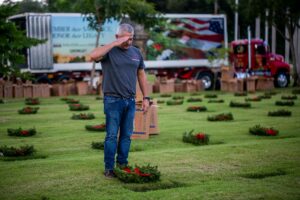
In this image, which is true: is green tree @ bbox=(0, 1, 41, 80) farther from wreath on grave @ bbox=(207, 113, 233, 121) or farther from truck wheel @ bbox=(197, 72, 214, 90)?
truck wheel @ bbox=(197, 72, 214, 90)

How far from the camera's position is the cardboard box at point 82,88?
3250 cm

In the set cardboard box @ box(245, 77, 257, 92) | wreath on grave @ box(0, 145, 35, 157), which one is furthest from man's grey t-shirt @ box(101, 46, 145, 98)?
cardboard box @ box(245, 77, 257, 92)

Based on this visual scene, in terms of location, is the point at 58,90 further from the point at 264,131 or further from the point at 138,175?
the point at 138,175

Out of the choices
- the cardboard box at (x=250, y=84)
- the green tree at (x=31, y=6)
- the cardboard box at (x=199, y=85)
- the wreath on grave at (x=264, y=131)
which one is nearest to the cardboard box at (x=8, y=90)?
the cardboard box at (x=199, y=85)

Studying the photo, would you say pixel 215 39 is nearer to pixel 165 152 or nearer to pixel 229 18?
pixel 229 18

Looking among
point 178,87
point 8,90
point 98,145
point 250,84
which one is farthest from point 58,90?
point 98,145

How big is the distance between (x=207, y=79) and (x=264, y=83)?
444 centimetres

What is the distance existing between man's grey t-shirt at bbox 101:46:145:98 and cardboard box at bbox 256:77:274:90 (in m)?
27.7

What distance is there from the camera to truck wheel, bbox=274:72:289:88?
37.7m

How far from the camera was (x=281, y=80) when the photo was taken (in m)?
37.8

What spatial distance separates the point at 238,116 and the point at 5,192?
11.5 m

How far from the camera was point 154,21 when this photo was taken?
115ft

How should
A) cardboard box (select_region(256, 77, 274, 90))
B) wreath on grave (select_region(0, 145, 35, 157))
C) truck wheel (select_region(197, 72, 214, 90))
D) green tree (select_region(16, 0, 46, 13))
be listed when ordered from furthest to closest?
1. green tree (select_region(16, 0, 46, 13))
2. truck wheel (select_region(197, 72, 214, 90))
3. cardboard box (select_region(256, 77, 274, 90))
4. wreath on grave (select_region(0, 145, 35, 157))

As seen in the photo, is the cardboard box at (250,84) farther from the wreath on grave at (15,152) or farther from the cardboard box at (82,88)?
the wreath on grave at (15,152)
